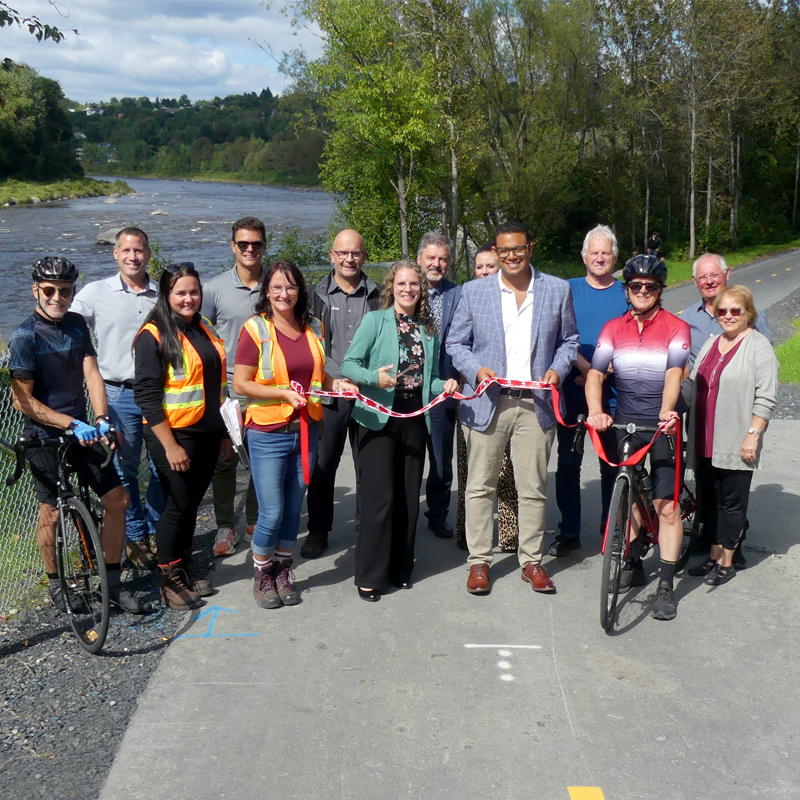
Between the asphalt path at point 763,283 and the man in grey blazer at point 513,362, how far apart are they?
48.5ft

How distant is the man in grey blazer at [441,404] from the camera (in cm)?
562

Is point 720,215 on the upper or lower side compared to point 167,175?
lower

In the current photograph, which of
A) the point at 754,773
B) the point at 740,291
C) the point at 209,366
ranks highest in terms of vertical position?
the point at 740,291

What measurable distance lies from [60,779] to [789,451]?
6.80 m

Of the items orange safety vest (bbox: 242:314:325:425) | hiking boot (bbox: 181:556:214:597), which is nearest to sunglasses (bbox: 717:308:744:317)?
orange safety vest (bbox: 242:314:325:425)

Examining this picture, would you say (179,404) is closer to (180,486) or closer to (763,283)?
(180,486)

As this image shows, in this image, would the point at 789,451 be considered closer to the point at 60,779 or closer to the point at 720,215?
the point at 60,779

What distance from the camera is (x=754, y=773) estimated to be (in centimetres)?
335

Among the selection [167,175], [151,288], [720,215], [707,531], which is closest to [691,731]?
[707,531]

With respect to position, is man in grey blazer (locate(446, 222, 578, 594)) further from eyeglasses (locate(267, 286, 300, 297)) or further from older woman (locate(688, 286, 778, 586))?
eyeglasses (locate(267, 286, 300, 297))

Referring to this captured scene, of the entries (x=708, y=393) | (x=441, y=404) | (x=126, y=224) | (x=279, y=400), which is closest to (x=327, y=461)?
(x=441, y=404)

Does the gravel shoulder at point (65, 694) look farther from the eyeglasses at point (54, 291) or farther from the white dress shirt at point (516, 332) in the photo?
the white dress shirt at point (516, 332)

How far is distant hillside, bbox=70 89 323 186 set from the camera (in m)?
110

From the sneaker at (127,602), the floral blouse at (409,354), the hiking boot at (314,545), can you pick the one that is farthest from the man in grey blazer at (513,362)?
the sneaker at (127,602)
